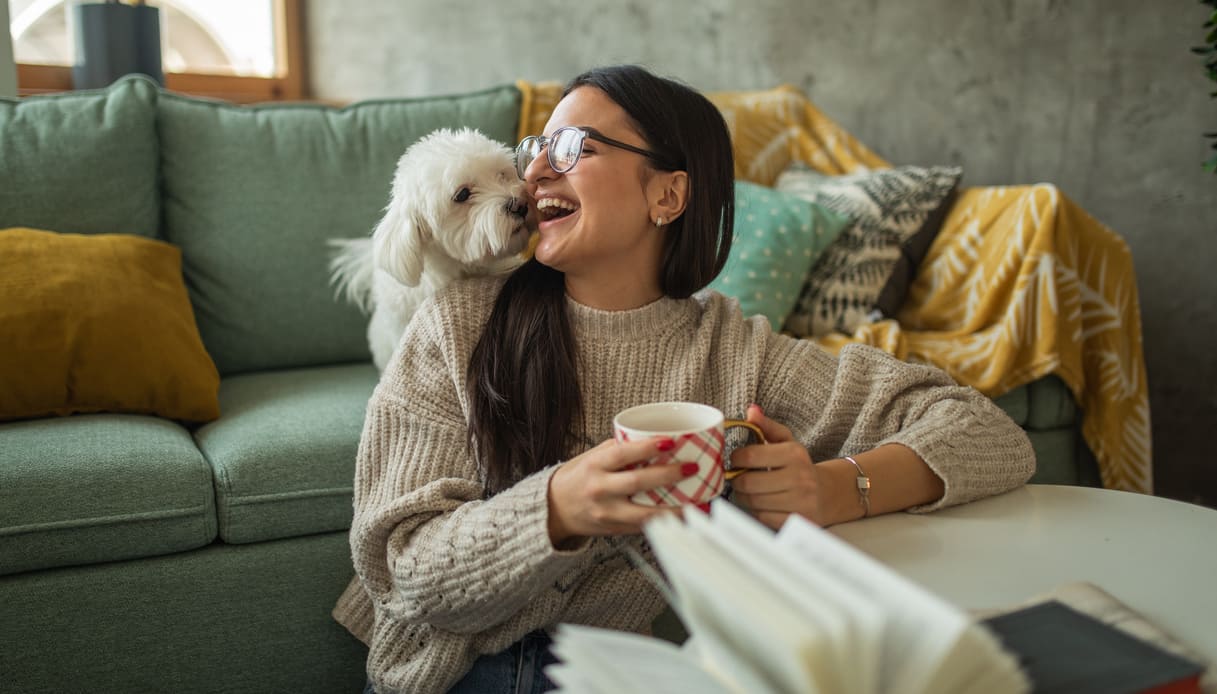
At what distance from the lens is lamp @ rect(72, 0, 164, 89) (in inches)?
105

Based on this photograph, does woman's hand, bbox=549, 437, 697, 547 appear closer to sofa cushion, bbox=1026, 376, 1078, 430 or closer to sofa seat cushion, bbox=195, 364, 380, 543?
sofa seat cushion, bbox=195, 364, 380, 543

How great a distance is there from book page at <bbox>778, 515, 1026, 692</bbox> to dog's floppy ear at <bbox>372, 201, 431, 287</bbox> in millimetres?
1010

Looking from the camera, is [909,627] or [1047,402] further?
[1047,402]

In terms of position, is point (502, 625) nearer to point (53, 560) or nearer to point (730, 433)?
point (730, 433)

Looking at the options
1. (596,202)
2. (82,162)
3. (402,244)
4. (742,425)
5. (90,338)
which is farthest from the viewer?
(82,162)

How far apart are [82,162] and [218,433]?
730mm

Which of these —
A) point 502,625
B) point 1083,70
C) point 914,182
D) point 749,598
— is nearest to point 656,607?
point 502,625

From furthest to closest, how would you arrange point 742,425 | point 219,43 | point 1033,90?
point 219,43
point 1033,90
point 742,425

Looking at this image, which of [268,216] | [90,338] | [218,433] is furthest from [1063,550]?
[268,216]

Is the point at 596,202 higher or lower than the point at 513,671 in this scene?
higher

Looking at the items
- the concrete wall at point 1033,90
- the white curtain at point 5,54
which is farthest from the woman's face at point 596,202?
the white curtain at point 5,54

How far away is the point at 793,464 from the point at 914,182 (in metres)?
1.58

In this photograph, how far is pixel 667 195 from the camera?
3.72ft

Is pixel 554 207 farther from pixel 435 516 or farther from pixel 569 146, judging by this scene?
pixel 435 516
